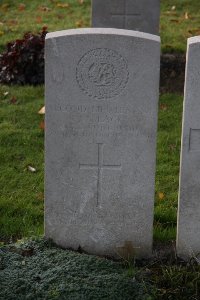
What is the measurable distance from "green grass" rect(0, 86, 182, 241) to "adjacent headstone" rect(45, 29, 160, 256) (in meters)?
0.45

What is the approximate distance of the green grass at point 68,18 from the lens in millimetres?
9961

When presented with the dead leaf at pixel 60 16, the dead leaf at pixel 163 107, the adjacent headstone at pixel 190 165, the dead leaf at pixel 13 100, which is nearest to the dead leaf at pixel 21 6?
the dead leaf at pixel 60 16

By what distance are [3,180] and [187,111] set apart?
220cm

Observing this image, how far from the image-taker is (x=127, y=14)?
8.42 m

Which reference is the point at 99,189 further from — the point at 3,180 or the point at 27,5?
the point at 27,5

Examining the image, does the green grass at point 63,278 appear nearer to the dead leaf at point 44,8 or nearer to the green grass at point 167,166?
the green grass at point 167,166

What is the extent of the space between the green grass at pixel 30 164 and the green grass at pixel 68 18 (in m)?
1.88

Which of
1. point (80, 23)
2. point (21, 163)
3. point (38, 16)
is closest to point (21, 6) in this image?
point (38, 16)

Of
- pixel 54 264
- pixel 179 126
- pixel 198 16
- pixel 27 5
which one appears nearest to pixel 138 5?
pixel 179 126

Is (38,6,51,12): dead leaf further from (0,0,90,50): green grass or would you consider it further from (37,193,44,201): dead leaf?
(37,193,44,201): dead leaf

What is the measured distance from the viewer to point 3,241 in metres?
5.22

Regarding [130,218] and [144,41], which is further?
[130,218]

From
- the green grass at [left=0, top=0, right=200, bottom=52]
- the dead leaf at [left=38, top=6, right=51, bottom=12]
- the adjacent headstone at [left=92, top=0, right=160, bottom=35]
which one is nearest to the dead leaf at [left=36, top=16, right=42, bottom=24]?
the green grass at [left=0, top=0, right=200, bottom=52]

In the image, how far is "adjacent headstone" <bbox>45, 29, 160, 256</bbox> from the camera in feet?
14.9
